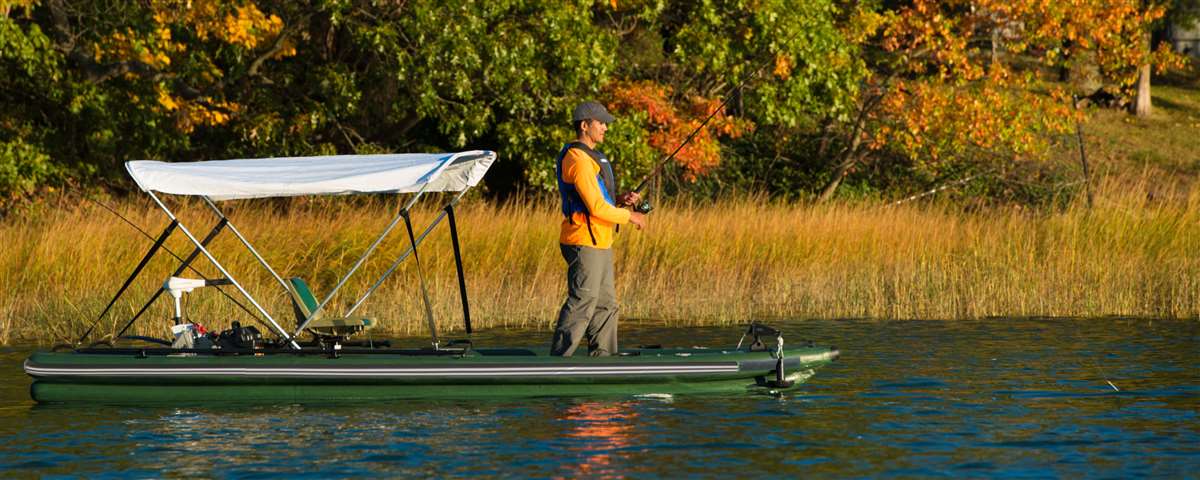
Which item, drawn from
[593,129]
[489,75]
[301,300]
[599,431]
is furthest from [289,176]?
[489,75]

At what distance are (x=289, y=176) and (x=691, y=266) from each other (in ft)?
28.4

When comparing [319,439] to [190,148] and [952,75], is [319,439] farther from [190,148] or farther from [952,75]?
[952,75]

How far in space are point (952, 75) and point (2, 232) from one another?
15.1m

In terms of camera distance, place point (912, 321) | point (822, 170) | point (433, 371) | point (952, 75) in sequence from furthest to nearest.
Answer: point (822, 170) → point (952, 75) → point (912, 321) → point (433, 371)

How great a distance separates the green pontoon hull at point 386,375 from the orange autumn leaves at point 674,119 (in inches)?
505

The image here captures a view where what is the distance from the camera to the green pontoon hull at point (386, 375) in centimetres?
1141

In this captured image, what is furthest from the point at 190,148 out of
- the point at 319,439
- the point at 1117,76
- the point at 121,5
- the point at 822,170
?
the point at 319,439

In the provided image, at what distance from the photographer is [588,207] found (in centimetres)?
1129

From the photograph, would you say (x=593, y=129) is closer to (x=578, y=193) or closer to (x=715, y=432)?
(x=578, y=193)

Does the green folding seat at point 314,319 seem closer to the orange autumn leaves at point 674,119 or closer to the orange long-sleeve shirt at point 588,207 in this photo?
the orange long-sleeve shirt at point 588,207

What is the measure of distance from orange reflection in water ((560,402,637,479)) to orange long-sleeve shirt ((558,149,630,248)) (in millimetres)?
1052

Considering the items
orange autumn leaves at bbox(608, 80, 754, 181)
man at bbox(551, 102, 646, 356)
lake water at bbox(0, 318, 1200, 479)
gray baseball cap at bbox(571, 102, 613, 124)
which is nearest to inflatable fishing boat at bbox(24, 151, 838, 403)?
lake water at bbox(0, 318, 1200, 479)

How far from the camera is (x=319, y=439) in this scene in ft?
33.4

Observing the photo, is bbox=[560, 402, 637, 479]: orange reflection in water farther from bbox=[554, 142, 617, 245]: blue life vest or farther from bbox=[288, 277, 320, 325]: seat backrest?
bbox=[288, 277, 320, 325]: seat backrest
